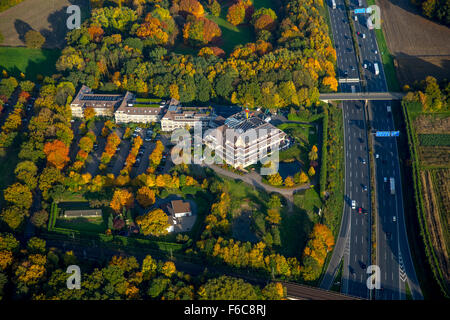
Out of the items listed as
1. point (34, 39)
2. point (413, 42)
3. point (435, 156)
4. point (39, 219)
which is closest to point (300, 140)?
point (435, 156)

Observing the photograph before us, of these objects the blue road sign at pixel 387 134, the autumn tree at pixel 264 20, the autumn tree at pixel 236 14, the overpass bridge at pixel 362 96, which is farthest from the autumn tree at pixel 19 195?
the autumn tree at pixel 236 14

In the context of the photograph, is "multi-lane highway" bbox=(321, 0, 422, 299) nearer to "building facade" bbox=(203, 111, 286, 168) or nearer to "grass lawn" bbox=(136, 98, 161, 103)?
"building facade" bbox=(203, 111, 286, 168)

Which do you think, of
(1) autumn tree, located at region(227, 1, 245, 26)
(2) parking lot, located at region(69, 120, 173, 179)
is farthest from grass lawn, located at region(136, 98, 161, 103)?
(1) autumn tree, located at region(227, 1, 245, 26)

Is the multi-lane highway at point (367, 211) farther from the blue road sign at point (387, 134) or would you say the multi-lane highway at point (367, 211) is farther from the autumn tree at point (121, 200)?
the autumn tree at point (121, 200)

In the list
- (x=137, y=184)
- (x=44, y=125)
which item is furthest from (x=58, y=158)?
(x=137, y=184)

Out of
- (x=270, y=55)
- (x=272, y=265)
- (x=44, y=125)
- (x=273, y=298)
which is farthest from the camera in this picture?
(x=270, y=55)
